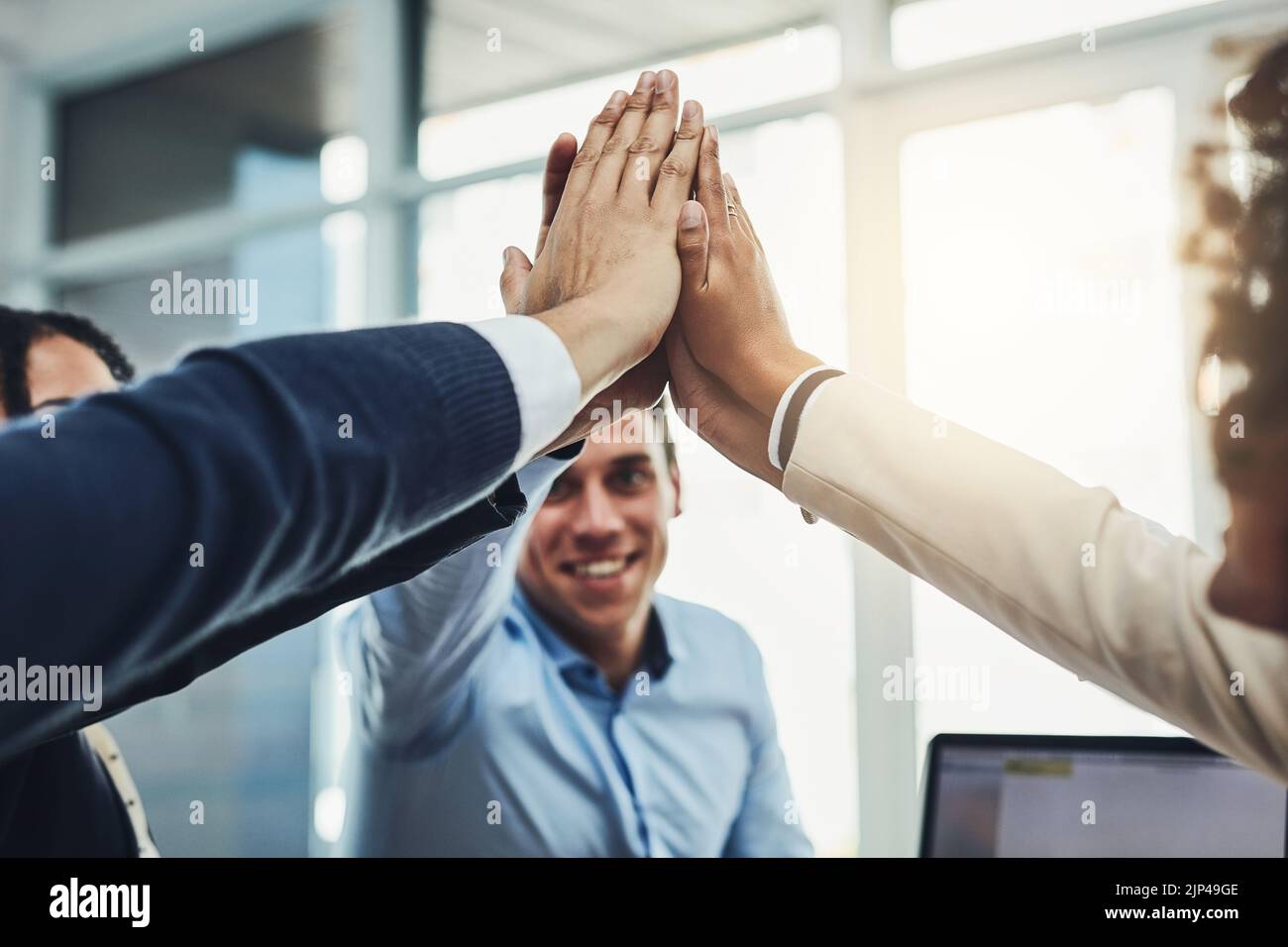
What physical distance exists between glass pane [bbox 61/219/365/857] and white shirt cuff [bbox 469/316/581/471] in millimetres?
2617

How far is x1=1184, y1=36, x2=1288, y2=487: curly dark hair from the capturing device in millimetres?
556

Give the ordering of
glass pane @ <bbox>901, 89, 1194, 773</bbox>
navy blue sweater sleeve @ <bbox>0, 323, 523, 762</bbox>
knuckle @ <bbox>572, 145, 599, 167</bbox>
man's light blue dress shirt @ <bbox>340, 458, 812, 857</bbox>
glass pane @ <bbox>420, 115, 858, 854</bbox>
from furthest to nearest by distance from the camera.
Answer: glass pane @ <bbox>420, 115, 858, 854</bbox>, glass pane @ <bbox>901, 89, 1194, 773</bbox>, man's light blue dress shirt @ <bbox>340, 458, 812, 857</bbox>, knuckle @ <bbox>572, 145, 599, 167</bbox>, navy blue sweater sleeve @ <bbox>0, 323, 523, 762</bbox>

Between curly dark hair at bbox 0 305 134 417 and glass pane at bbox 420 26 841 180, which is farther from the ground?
glass pane at bbox 420 26 841 180

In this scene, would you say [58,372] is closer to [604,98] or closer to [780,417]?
[780,417]

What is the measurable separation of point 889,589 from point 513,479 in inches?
72.4

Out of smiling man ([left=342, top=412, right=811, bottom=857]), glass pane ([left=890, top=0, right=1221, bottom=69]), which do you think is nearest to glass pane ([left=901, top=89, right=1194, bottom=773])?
glass pane ([left=890, top=0, right=1221, bottom=69])

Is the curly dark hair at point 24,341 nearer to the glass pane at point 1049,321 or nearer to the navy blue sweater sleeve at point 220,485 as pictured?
the navy blue sweater sleeve at point 220,485

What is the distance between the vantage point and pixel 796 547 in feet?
8.11

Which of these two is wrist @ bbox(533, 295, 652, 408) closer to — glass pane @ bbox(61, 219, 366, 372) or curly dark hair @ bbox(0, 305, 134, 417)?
curly dark hair @ bbox(0, 305, 134, 417)

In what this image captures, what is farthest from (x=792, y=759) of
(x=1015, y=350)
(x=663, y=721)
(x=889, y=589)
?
(x=1015, y=350)

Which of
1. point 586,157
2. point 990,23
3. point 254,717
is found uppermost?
point 990,23

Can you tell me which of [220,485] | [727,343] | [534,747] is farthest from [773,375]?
[534,747]

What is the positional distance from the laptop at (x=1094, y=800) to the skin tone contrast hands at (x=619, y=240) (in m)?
0.63

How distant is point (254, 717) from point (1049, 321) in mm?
2478
